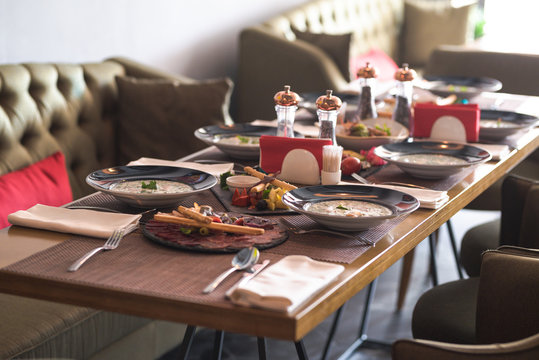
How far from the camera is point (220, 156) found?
2.11 metres

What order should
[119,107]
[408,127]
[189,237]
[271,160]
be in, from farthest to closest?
[119,107] < [408,127] < [271,160] < [189,237]

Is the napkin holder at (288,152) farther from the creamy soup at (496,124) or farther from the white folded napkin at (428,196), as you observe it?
the creamy soup at (496,124)

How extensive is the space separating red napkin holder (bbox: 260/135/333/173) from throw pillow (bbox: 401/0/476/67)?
4719 millimetres

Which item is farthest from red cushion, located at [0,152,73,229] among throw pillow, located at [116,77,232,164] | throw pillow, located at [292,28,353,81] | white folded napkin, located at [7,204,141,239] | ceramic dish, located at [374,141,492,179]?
throw pillow, located at [292,28,353,81]

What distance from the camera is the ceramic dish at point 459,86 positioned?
2.96 m

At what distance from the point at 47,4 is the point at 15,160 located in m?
0.88

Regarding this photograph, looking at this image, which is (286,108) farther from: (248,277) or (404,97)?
(248,277)

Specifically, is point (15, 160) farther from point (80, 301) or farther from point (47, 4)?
point (80, 301)

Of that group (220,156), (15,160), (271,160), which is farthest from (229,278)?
(15,160)

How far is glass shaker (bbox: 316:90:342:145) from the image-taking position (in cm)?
185

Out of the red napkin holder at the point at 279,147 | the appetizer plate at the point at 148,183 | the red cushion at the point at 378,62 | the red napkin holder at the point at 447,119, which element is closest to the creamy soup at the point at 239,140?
the red napkin holder at the point at 279,147

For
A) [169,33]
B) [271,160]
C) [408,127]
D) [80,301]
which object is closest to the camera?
[80,301]

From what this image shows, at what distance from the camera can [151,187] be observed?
5.18 ft

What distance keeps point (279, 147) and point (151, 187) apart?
374 millimetres
